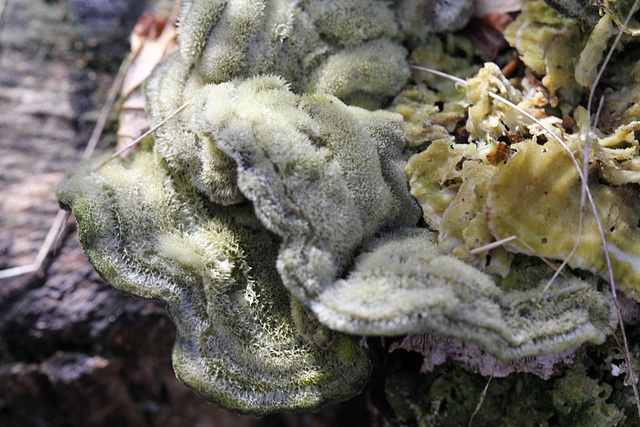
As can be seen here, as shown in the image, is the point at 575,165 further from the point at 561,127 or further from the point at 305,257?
the point at 305,257

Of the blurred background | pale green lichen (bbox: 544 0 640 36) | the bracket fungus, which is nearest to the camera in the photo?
the bracket fungus

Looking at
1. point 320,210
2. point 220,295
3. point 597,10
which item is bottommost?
point 220,295

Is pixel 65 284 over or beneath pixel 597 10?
beneath

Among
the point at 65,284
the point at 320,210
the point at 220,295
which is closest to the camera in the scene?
the point at 320,210

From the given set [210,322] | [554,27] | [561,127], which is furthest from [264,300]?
[554,27]

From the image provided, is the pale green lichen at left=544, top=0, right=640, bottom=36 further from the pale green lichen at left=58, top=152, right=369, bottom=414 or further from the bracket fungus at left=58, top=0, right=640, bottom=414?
the pale green lichen at left=58, top=152, right=369, bottom=414

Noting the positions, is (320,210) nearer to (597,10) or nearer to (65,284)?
(597,10)

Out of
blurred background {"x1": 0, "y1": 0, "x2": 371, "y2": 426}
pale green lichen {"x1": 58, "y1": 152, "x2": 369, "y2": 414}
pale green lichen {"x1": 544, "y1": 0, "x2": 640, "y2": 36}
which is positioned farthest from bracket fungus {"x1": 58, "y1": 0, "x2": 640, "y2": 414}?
blurred background {"x1": 0, "y1": 0, "x2": 371, "y2": 426}

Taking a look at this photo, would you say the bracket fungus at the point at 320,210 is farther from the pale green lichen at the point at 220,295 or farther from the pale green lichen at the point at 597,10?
the pale green lichen at the point at 597,10

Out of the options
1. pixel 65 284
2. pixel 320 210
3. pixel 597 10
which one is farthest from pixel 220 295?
pixel 597 10
